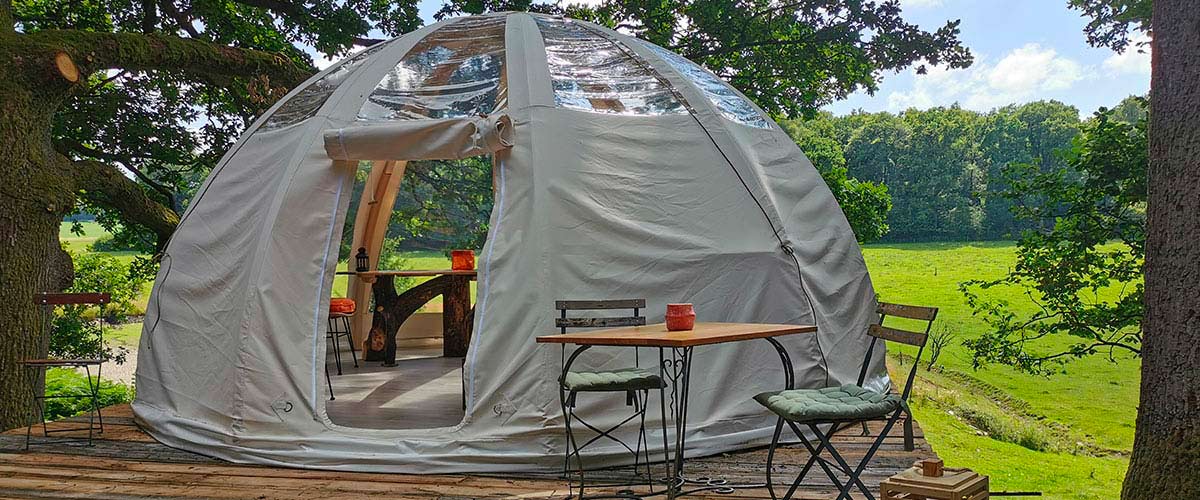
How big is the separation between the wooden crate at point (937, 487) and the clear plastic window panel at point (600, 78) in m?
2.90

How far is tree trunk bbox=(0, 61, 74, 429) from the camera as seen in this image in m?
6.56

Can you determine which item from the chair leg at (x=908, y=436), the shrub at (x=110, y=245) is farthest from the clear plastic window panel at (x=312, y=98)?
the shrub at (x=110, y=245)

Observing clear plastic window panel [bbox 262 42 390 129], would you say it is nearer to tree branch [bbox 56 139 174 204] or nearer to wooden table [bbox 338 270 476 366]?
wooden table [bbox 338 270 476 366]

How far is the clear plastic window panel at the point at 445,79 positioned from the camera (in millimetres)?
5410

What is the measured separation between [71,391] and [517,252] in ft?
28.7

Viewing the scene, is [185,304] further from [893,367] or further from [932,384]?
[893,367]

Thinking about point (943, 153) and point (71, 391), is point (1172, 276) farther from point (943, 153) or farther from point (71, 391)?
point (943, 153)

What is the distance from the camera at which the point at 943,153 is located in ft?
64.1

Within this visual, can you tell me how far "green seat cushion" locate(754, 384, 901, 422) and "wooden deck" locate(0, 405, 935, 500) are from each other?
568 millimetres

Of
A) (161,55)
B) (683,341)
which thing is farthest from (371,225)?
(683,341)

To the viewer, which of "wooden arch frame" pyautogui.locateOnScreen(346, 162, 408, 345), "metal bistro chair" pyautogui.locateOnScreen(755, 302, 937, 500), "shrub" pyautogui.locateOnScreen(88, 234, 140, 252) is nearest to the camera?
"metal bistro chair" pyautogui.locateOnScreen(755, 302, 937, 500)

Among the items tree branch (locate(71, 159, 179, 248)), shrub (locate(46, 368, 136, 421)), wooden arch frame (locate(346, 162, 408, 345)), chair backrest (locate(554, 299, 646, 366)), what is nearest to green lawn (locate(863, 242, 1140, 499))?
wooden arch frame (locate(346, 162, 408, 345))

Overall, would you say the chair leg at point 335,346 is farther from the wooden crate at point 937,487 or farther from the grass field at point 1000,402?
the grass field at point 1000,402

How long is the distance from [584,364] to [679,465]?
797mm
